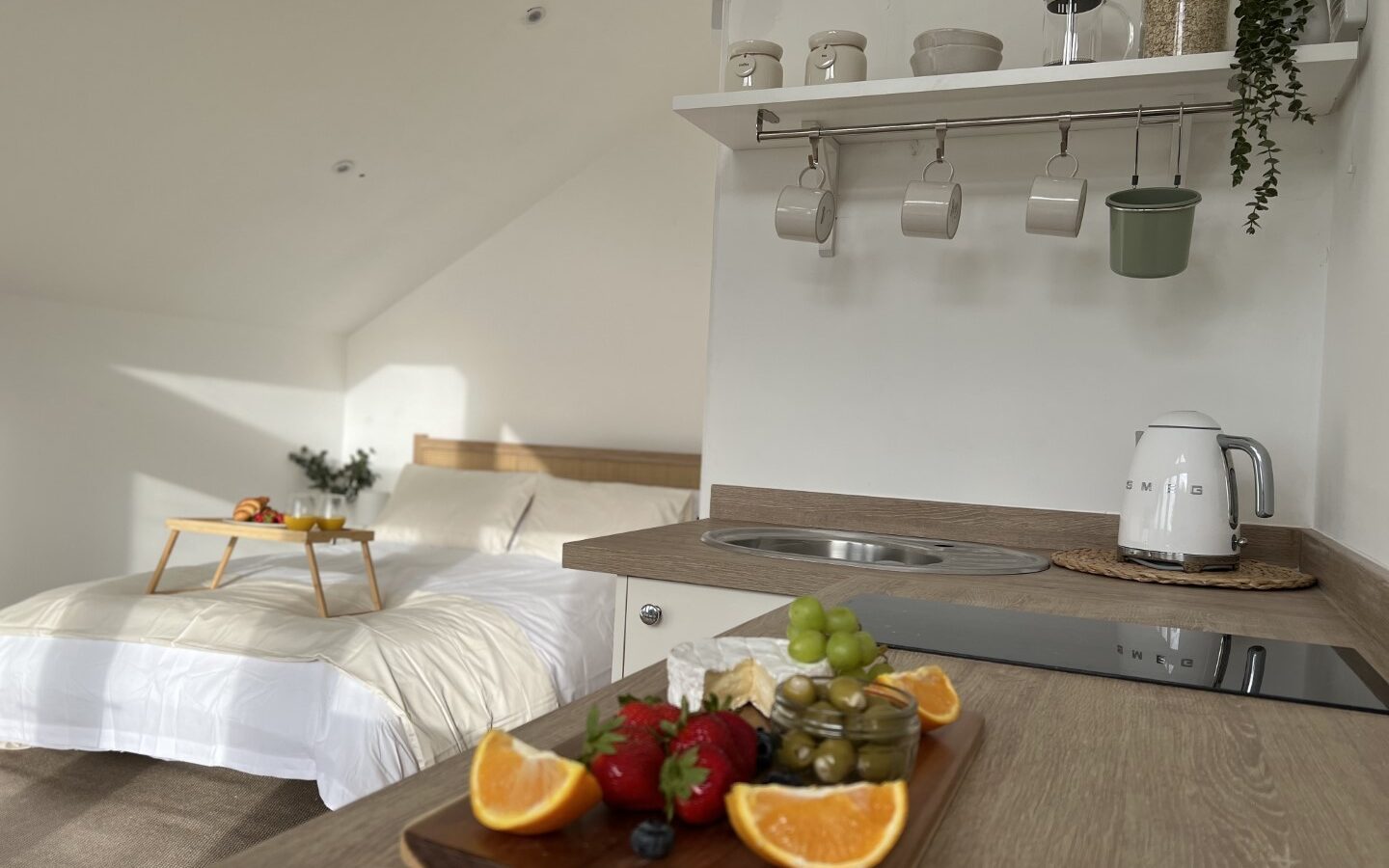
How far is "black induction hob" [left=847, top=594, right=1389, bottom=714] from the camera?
0.96 m

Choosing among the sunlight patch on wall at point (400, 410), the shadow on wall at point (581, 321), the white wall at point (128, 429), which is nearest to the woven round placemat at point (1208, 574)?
the shadow on wall at point (581, 321)

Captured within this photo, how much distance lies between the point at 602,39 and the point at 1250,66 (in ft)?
9.96

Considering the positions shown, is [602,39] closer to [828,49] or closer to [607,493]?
[607,493]

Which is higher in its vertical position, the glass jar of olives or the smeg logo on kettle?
the glass jar of olives

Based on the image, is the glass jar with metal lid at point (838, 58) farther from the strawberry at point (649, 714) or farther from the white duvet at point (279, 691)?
the white duvet at point (279, 691)

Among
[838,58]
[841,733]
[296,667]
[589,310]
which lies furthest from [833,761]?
[589,310]

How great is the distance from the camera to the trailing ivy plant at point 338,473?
544cm

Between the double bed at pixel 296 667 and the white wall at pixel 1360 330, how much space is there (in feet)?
6.70

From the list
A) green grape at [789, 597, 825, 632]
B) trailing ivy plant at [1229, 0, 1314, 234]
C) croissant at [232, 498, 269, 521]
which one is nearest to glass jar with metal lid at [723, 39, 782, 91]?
trailing ivy plant at [1229, 0, 1314, 234]

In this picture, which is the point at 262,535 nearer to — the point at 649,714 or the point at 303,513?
the point at 303,513

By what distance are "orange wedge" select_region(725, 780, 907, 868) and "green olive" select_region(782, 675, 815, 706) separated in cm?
8

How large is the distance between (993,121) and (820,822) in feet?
5.27

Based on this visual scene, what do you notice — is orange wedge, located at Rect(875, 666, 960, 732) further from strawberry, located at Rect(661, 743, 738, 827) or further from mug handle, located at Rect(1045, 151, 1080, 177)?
mug handle, located at Rect(1045, 151, 1080, 177)

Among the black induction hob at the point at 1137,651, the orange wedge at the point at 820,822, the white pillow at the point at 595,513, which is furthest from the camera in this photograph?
the white pillow at the point at 595,513
